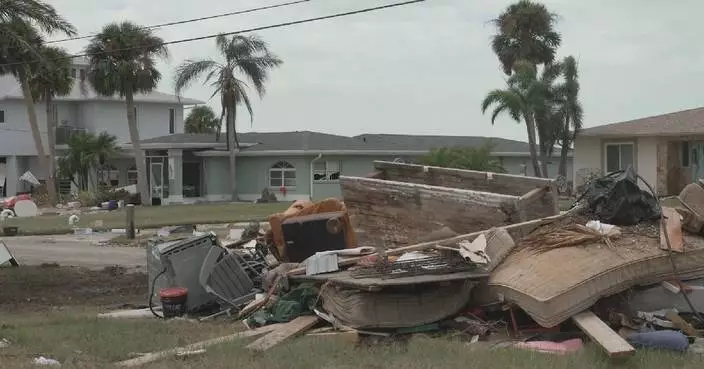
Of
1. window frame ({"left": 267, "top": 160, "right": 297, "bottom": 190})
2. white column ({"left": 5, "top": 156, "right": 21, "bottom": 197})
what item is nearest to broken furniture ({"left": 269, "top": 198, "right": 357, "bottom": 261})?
window frame ({"left": 267, "top": 160, "right": 297, "bottom": 190})

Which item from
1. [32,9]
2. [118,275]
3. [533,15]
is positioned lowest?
[118,275]

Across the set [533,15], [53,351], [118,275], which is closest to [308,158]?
[533,15]

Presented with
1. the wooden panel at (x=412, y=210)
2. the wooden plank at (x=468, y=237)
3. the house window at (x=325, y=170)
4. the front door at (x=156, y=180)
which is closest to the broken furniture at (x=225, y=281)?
the wooden plank at (x=468, y=237)

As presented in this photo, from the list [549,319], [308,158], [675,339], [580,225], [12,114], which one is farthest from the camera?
[12,114]

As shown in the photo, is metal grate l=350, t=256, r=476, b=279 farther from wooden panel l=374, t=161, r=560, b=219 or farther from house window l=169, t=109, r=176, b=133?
house window l=169, t=109, r=176, b=133

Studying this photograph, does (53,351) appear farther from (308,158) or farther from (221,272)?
(308,158)

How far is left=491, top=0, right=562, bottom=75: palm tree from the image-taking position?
47625 millimetres

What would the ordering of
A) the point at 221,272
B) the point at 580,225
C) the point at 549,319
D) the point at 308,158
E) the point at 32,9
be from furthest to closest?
1. the point at 308,158
2. the point at 32,9
3. the point at 221,272
4. the point at 580,225
5. the point at 549,319

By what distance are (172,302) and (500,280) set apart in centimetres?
454

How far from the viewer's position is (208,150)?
50.7 meters

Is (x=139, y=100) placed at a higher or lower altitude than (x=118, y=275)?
higher

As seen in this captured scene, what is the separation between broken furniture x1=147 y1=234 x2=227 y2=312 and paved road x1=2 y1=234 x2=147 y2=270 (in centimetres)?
639

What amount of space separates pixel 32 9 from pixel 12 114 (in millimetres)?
42876

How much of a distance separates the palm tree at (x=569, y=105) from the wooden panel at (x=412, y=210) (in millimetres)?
26192
